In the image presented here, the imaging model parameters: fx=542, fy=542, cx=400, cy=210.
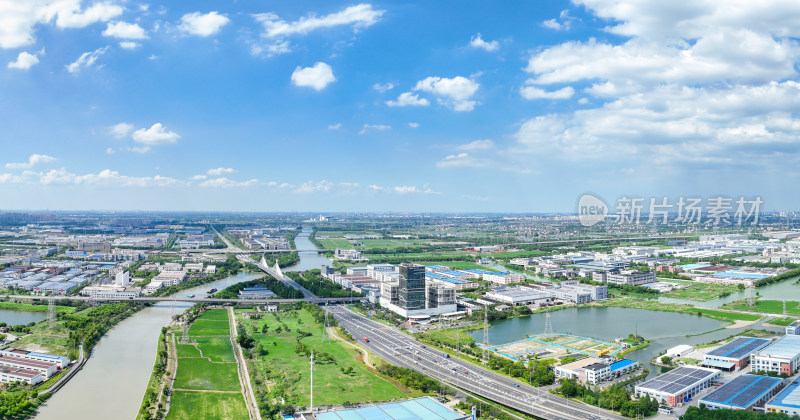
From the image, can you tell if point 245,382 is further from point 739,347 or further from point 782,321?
point 782,321

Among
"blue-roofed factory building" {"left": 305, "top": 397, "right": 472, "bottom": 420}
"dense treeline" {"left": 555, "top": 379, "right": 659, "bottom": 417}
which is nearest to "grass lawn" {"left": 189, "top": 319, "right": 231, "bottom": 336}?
→ "blue-roofed factory building" {"left": 305, "top": 397, "right": 472, "bottom": 420}

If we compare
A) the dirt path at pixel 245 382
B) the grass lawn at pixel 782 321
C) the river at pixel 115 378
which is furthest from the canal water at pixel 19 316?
→ the grass lawn at pixel 782 321

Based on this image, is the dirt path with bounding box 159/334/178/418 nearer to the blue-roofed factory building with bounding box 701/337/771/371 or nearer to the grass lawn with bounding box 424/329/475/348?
the grass lawn with bounding box 424/329/475/348

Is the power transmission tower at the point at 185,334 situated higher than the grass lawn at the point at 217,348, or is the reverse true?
the power transmission tower at the point at 185,334

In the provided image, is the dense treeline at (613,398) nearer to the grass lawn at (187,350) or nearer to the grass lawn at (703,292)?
the grass lawn at (187,350)

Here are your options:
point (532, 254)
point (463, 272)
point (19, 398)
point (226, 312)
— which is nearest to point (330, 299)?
point (226, 312)

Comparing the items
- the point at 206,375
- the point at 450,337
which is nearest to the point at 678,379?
the point at 450,337
